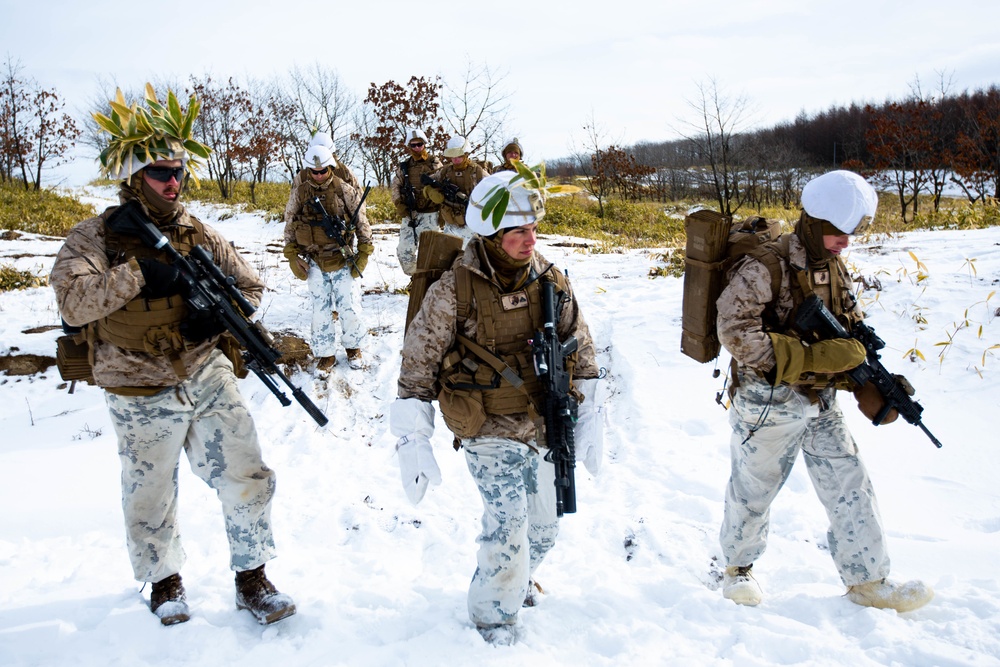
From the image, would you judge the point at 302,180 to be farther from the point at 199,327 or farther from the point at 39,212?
the point at 39,212

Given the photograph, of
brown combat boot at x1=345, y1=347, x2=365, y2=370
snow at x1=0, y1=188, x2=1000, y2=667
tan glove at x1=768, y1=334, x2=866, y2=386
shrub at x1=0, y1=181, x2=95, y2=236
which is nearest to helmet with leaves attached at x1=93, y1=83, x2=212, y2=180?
snow at x1=0, y1=188, x2=1000, y2=667

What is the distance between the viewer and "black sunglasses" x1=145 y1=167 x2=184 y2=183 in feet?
9.62

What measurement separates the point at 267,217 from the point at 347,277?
934cm

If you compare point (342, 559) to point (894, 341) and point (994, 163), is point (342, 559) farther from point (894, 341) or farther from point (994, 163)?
point (994, 163)

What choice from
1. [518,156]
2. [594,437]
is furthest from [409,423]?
[518,156]

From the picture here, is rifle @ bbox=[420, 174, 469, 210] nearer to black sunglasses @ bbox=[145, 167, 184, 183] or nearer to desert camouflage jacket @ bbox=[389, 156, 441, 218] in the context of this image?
desert camouflage jacket @ bbox=[389, 156, 441, 218]

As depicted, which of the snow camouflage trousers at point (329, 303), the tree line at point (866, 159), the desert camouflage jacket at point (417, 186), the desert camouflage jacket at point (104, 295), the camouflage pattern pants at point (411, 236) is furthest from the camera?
the tree line at point (866, 159)

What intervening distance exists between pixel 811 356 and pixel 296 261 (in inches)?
193

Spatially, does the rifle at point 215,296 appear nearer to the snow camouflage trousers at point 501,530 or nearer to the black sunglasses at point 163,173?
the black sunglasses at point 163,173

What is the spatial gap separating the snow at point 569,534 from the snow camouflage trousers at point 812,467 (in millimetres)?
283

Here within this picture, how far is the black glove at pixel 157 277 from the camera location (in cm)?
281

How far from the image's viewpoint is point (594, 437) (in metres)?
3.06

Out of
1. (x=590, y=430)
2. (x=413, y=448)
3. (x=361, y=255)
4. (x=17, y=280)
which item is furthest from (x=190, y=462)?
(x=17, y=280)

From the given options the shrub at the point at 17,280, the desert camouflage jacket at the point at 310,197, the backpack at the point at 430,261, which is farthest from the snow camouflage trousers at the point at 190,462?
the shrub at the point at 17,280
